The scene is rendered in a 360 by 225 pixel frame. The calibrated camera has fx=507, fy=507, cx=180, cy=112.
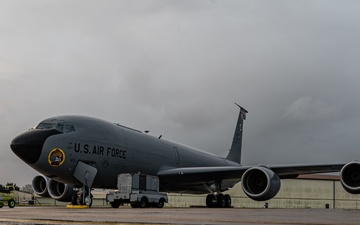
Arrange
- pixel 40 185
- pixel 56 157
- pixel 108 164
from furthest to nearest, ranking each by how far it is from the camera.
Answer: pixel 40 185
pixel 108 164
pixel 56 157

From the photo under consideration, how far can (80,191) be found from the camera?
825 inches

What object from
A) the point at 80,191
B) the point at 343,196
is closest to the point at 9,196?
the point at 80,191

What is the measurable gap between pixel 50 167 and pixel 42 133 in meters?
1.41

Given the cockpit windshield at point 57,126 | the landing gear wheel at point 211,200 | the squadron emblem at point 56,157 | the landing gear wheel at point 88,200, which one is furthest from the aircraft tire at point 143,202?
the landing gear wheel at point 211,200

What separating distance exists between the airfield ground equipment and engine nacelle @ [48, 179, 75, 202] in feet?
9.70

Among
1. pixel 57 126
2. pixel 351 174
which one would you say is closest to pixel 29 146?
pixel 57 126

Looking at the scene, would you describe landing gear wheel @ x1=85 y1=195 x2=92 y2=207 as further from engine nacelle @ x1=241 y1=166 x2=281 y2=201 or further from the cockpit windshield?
engine nacelle @ x1=241 y1=166 x2=281 y2=201

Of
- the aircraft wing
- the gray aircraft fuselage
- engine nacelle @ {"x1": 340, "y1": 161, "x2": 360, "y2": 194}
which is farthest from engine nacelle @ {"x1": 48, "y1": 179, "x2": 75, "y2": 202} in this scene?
engine nacelle @ {"x1": 340, "y1": 161, "x2": 360, "y2": 194}

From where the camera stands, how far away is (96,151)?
70.3 feet

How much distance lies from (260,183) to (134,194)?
573cm

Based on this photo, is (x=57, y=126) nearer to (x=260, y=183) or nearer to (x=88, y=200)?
(x=88, y=200)

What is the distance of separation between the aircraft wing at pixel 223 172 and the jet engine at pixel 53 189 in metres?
4.54

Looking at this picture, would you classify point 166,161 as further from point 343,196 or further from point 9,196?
point 343,196

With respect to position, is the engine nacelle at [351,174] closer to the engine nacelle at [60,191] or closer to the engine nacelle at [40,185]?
the engine nacelle at [60,191]
